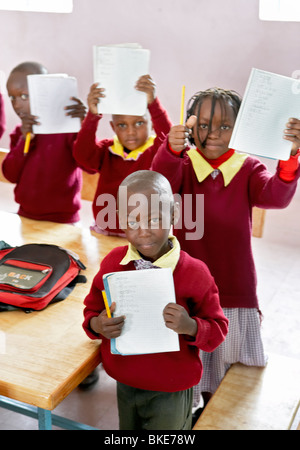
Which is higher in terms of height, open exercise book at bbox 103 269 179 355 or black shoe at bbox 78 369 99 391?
open exercise book at bbox 103 269 179 355

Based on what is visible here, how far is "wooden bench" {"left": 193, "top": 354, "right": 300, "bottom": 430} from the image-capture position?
1715 millimetres

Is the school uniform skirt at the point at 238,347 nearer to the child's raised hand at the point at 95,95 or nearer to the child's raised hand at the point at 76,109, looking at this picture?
the child's raised hand at the point at 95,95

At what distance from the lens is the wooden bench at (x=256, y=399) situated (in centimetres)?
171

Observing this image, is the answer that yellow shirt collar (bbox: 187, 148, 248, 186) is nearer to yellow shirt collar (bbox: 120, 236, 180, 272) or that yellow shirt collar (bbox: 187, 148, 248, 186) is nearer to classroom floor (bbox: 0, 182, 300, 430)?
yellow shirt collar (bbox: 120, 236, 180, 272)

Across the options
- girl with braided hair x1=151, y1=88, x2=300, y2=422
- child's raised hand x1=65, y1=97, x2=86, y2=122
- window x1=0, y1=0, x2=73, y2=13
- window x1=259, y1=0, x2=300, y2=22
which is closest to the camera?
girl with braided hair x1=151, y1=88, x2=300, y2=422

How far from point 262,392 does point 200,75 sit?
3.21m

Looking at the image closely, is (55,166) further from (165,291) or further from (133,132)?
(165,291)

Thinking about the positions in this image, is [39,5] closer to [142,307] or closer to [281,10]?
[281,10]

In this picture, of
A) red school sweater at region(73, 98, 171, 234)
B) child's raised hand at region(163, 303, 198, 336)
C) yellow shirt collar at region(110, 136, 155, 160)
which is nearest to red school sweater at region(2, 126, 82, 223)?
red school sweater at region(73, 98, 171, 234)

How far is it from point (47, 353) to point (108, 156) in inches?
44.8

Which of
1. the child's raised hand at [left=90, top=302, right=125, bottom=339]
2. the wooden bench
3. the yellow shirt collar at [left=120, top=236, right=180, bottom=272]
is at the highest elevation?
the yellow shirt collar at [left=120, top=236, right=180, bottom=272]

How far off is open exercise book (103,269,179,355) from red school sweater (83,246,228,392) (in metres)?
0.07

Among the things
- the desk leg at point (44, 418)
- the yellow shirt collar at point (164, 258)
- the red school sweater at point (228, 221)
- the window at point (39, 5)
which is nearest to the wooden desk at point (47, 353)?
the desk leg at point (44, 418)

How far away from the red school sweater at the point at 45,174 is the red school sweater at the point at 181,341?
1.13 metres
